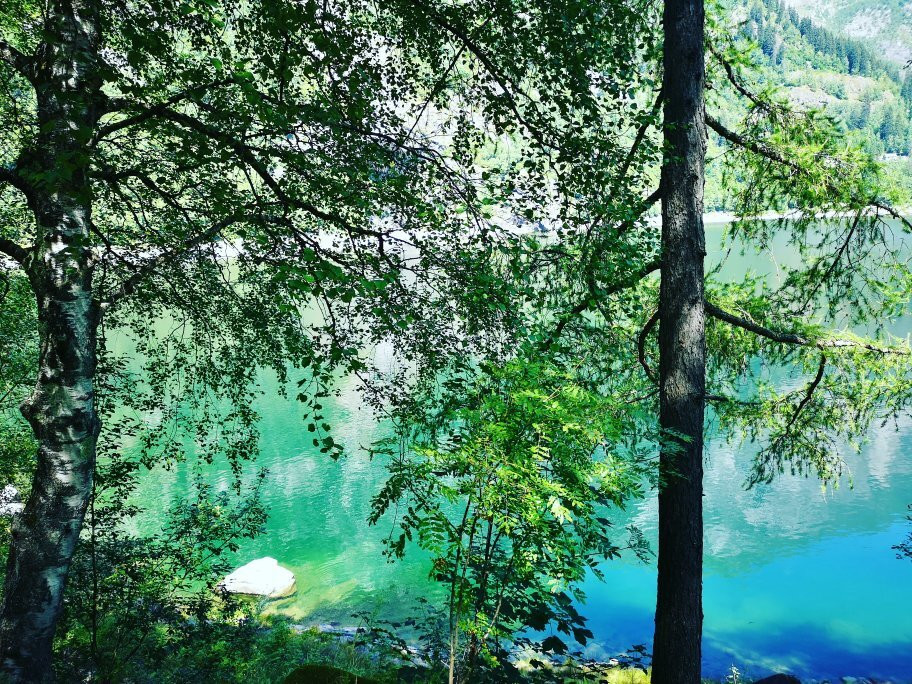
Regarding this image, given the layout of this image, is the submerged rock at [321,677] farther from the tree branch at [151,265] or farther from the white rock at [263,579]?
the white rock at [263,579]

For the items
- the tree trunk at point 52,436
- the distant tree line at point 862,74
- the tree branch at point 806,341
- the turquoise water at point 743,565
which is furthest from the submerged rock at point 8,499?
the distant tree line at point 862,74

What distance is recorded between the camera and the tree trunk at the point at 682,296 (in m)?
4.55

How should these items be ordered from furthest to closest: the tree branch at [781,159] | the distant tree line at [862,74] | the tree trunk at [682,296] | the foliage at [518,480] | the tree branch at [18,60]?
1. the distant tree line at [862,74]
2. the tree branch at [781,159]
3. the tree trunk at [682,296]
4. the tree branch at [18,60]
5. the foliage at [518,480]

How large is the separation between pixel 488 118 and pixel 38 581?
14.0 ft

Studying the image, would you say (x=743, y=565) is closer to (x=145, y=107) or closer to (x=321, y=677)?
(x=321, y=677)

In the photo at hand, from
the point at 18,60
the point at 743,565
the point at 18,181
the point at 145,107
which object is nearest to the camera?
the point at 145,107

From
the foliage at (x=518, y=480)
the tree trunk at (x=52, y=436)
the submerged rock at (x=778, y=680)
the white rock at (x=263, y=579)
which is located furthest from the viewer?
the white rock at (x=263, y=579)

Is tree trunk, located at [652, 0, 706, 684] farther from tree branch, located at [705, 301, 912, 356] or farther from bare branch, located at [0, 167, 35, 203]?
bare branch, located at [0, 167, 35, 203]

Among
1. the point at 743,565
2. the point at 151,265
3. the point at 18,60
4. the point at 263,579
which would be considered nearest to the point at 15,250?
the point at 151,265

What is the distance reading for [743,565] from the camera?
12.9 meters

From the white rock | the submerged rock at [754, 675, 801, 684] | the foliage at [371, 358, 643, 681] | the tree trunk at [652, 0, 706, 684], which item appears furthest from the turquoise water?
the foliage at [371, 358, 643, 681]

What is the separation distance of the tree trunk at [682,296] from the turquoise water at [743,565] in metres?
6.41

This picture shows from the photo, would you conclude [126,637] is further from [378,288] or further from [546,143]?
[546,143]

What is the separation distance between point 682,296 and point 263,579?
1015 cm
